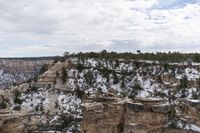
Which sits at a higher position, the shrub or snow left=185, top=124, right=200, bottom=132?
the shrub

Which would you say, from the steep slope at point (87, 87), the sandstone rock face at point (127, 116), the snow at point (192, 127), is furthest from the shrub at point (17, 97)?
the snow at point (192, 127)

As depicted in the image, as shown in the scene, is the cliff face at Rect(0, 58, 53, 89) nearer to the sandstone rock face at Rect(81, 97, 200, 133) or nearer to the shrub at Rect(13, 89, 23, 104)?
the shrub at Rect(13, 89, 23, 104)

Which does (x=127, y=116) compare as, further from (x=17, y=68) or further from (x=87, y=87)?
(x=17, y=68)

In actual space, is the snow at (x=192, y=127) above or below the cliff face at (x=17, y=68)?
below

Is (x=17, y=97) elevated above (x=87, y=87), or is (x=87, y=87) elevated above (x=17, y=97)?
(x=87, y=87)

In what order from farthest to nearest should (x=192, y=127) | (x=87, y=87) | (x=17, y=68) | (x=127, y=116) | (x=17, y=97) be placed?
(x=17, y=68)
(x=87, y=87)
(x=17, y=97)
(x=127, y=116)
(x=192, y=127)

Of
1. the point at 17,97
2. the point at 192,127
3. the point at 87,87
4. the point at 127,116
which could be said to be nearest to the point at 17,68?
the point at 17,97

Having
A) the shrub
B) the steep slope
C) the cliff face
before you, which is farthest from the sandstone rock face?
the cliff face

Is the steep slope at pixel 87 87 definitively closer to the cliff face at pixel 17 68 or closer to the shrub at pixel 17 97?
the shrub at pixel 17 97
